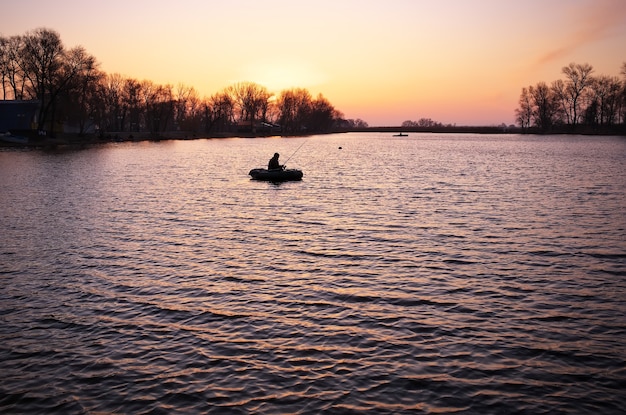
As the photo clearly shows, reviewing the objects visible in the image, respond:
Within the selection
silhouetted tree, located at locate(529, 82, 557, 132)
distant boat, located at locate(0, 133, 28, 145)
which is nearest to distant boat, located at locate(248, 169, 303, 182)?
distant boat, located at locate(0, 133, 28, 145)

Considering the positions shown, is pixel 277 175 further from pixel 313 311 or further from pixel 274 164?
pixel 313 311

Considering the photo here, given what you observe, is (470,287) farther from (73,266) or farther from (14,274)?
(14,274)

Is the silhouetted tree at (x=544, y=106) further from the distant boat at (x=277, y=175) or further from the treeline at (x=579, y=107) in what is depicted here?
the distant boat at (x=277, y=175)

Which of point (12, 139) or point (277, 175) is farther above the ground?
point (12, 139)

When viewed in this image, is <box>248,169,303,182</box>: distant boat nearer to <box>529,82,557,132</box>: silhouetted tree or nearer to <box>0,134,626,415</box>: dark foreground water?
<box>0,134,626,415</box>: dark foreground water

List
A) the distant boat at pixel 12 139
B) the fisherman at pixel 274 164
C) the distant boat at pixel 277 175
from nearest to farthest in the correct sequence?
the fisherman at pixel 274 164 → the distant boat at pixel 277 175 → the distant boat at pixel 12 139

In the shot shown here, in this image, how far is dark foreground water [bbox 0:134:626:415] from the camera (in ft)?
26.3

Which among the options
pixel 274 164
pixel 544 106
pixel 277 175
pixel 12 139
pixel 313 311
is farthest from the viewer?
pixel 544 106

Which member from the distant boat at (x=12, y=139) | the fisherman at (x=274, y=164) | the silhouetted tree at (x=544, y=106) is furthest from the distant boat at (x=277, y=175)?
the silhouetted tree at (x=544, y=106)

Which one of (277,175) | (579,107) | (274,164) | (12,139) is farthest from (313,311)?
(579,107)

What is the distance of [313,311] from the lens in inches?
463

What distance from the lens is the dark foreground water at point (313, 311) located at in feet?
26.3

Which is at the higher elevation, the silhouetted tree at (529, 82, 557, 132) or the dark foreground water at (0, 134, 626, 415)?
the silhouetted tree at (529, 82, 557, 132)

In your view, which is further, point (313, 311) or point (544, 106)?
point (544, 106)
